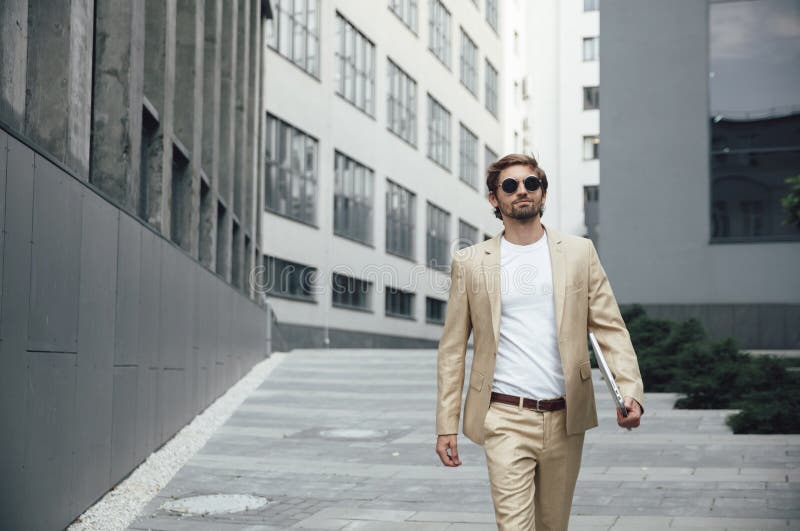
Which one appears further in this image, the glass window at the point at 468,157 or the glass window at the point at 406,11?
the glass window at the point at 468,157

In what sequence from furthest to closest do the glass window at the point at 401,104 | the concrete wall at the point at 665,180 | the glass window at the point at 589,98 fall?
the glass window at the point at 589,98
the glass window at the point at 401,104
the concrete wall at the point at 665,180

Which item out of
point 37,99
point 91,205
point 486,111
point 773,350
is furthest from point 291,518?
point 486,111

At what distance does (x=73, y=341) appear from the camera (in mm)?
6559

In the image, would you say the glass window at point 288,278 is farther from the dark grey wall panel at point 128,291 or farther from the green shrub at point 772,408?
the dark grey wall panel at point 128,291

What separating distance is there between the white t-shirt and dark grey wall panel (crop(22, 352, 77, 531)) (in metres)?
2.68

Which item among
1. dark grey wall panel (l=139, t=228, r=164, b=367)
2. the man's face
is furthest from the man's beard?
dark grey wall panel (l=139, t=228, r=164, b=367)

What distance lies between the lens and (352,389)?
1642 cm

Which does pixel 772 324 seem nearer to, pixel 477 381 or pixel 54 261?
pixel 54 261

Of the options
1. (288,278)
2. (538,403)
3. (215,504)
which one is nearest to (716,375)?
(215,504)

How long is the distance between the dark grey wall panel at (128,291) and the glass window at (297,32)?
2285cm

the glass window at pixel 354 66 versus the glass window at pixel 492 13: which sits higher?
the glass window at pixel 492 13

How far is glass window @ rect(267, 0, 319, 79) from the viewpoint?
31.4m

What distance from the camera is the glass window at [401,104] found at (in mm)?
42219

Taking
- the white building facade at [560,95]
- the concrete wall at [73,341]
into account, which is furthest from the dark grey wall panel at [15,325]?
the white building facade at [560,95]
